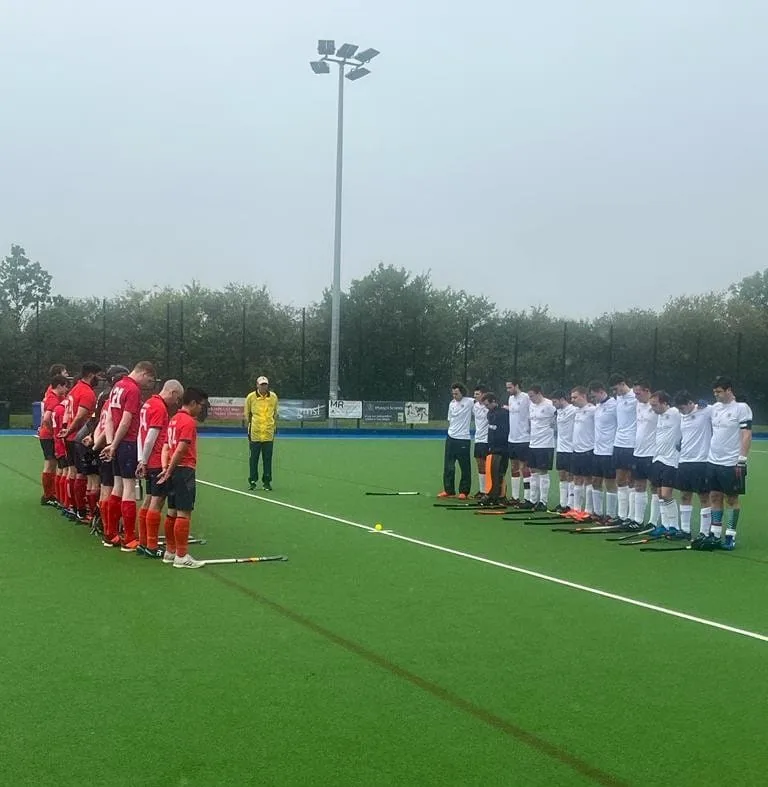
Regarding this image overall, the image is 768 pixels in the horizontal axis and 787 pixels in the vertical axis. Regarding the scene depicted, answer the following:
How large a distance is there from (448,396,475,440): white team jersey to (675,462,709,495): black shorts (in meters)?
4.93

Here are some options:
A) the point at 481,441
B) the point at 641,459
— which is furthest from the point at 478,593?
the point at 481,441

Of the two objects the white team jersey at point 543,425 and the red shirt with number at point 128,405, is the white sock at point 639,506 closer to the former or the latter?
the white team jersey at point 543,425

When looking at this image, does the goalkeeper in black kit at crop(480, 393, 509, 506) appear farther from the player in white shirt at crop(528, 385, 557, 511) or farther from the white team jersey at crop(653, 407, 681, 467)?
the white team jersey at crop(653, 407, 681, 467)

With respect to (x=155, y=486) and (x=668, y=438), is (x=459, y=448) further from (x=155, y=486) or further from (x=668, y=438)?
(x=155, y=486)

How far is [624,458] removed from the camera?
13.7 meters

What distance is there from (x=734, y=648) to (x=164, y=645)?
4.05 meters

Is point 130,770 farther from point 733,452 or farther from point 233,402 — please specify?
point 233,402

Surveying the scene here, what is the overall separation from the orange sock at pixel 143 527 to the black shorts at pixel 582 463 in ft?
21.8

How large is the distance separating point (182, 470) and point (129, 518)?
158 cm

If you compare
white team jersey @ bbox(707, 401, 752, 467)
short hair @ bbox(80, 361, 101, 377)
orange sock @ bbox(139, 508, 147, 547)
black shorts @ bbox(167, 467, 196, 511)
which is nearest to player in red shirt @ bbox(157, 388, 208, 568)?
black shorts @ bbox(167, 467, 196, 511)

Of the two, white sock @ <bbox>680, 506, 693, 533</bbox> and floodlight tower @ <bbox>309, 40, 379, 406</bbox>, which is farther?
floodlight tower @ <bbox>309, 40, 379, 406</bbox>

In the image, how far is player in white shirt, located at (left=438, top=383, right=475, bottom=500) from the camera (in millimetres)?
16719

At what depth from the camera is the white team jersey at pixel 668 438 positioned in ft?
42.1

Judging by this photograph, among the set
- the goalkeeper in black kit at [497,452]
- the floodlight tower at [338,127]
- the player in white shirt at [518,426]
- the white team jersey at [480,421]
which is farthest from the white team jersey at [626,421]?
the floodlight tower at [338,127]
